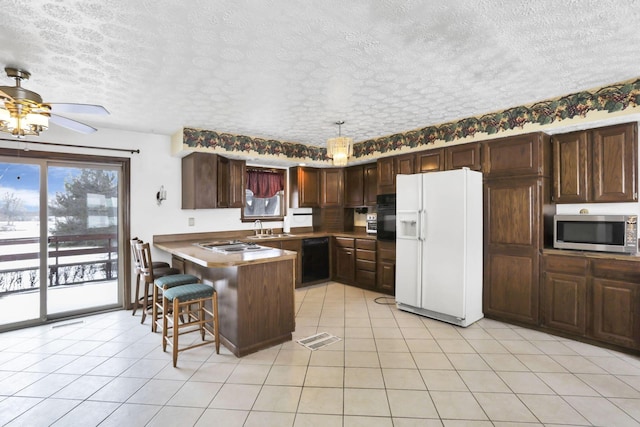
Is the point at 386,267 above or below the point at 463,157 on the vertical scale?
below

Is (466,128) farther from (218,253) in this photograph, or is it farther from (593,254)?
(218,253)

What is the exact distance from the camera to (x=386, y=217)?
462 centimetres

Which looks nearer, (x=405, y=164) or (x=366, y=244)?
(x=405, y=164)

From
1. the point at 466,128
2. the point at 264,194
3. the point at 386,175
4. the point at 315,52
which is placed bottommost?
the point at 264,194

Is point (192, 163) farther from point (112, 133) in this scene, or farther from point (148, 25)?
point (148, 25)

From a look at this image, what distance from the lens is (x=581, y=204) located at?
3283 millimetres

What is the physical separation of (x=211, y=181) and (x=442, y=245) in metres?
3.10

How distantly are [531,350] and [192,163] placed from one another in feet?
14.3

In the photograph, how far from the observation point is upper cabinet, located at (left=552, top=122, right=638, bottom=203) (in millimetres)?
A: 2883

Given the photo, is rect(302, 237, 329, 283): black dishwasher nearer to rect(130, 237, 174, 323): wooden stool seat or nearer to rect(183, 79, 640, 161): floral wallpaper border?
rect(183, 79, 640, 161): floral wallpaper border

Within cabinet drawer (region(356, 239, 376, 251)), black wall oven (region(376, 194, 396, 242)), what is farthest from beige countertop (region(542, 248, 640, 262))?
cabinet drawer (region(356, 239, 376, 251))

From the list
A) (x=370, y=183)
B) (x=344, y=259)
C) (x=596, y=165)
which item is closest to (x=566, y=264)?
(x=596, y=165)

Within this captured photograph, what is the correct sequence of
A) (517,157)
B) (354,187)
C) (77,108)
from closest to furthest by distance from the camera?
1. (77,108)
2. (517,157)
3. (354,187)

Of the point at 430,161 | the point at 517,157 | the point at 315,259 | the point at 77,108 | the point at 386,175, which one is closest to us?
the point at 77,108
